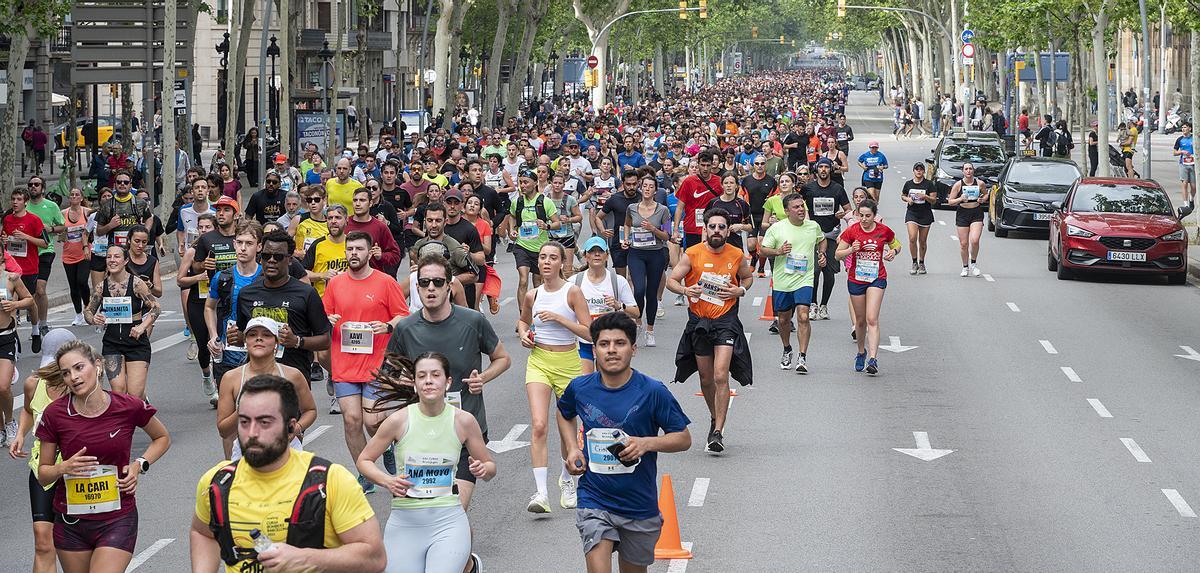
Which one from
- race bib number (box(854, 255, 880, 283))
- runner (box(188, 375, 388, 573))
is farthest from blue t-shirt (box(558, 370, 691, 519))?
race bib number (box(854, 255, 880, 283))

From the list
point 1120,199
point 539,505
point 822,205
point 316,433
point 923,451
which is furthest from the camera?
point 1120,199

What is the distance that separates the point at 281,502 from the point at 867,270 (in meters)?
11.9

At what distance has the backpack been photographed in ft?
18.5

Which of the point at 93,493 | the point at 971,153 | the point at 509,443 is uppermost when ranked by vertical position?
the point at 971,153

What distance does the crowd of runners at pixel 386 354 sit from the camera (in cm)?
606

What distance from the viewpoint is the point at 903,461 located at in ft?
42.2

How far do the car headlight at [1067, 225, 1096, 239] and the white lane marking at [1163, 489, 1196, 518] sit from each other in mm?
14502

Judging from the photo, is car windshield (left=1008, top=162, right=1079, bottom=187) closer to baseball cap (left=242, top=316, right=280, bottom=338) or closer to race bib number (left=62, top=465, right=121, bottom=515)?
baseball cap (left=242, top=316, right=280, bottom=338)

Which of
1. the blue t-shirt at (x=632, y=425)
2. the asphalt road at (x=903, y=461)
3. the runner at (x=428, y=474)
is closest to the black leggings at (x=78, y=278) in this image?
the asphalt road at (x=903, y=461)

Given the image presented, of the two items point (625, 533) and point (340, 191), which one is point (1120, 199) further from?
point (625, 533)

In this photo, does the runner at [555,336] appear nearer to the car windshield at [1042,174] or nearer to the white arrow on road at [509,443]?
the white arrow on road at [509,443]

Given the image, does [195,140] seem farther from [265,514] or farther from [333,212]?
[265,514]

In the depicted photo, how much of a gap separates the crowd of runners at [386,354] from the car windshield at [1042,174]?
13.3 metres

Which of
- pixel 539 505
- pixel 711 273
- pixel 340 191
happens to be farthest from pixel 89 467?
pixel 340 191
